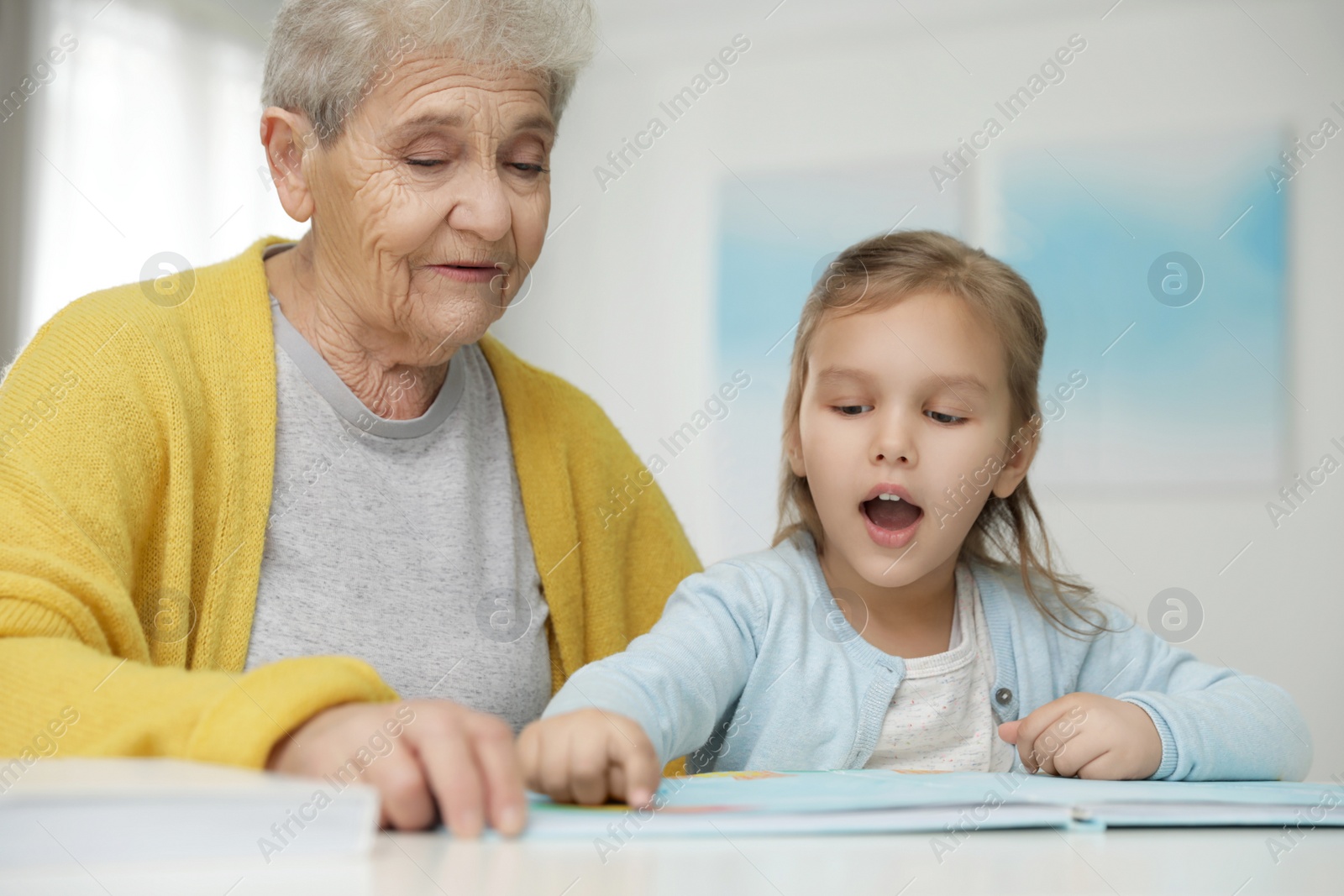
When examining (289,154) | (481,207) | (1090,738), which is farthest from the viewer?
(289,154)

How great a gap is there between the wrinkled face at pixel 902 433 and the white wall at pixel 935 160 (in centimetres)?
294

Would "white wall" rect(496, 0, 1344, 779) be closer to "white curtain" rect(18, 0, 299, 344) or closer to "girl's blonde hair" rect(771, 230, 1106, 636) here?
"white curtain" rect(18, 0, 299, 344)

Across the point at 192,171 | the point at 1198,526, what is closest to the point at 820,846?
the point at 192,171

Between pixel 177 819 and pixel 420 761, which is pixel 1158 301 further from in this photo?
pixel 177 819

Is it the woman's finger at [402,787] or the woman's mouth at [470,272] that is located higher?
the woman's mouth at [470,272]

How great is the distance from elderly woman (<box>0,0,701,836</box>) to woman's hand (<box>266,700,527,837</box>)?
39 cm

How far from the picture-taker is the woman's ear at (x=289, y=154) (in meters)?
1.36

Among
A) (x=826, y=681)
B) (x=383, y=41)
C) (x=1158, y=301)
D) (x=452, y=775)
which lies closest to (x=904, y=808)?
(x=452, y=775)

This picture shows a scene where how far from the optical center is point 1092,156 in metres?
4.22

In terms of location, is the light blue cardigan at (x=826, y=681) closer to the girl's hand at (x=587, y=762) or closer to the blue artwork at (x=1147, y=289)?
the girl's hand at (x=587, y=762)

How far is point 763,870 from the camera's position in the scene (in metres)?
0.54

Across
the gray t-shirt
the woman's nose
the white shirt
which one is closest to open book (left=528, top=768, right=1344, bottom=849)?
the white shirt

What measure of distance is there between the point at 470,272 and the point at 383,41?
0.27m

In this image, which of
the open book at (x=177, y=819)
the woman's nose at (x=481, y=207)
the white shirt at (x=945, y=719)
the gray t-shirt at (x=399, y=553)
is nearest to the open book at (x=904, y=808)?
the open book at (x=177, y=819)
